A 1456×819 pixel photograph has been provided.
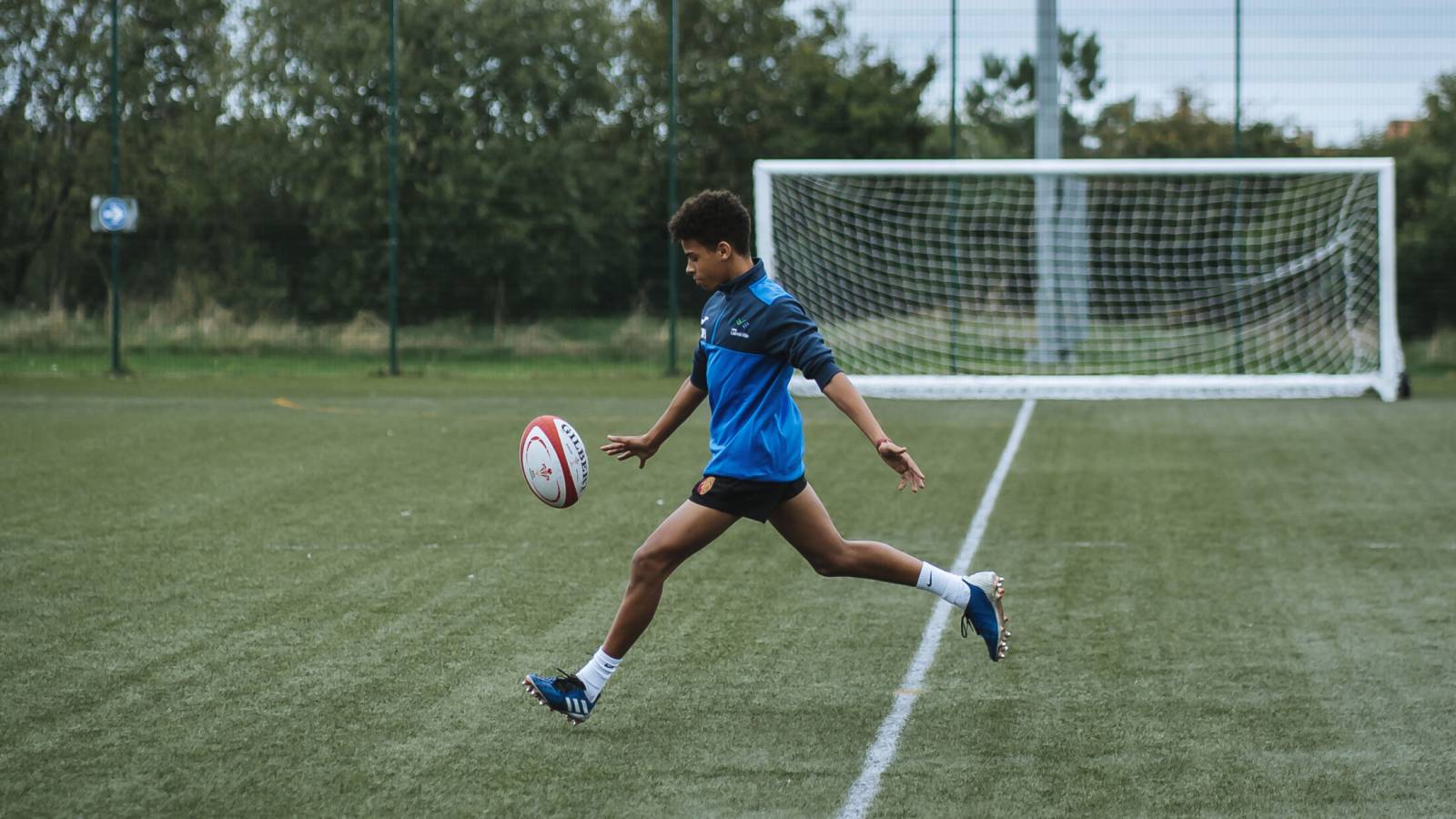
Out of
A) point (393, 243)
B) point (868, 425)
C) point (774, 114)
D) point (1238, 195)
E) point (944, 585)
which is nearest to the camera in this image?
point (868, 425)

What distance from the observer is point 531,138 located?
28625 millimetres

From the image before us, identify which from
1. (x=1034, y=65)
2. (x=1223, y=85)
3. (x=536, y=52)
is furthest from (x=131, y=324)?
(x=1223, y=85)

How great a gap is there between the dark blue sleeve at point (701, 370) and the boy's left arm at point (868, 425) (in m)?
0.51

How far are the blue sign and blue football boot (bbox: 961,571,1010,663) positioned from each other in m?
18.2

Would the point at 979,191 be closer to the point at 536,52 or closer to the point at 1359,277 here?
the point at 1359,277

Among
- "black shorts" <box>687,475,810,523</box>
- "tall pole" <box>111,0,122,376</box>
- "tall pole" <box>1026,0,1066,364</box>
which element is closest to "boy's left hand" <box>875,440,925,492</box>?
"black shorts" <box>687,475,810,523</box>

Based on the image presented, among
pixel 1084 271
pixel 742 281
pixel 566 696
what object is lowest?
pixel 566 696

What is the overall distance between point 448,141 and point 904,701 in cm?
2260

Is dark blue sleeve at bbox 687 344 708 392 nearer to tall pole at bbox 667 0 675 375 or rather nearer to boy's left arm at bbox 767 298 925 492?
boy's left arm at bbox 767 298 925 492

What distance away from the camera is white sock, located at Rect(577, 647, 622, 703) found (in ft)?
17.4

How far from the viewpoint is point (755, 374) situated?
5.31 metres

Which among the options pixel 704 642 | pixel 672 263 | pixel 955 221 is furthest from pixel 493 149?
Result: pixel 704 642

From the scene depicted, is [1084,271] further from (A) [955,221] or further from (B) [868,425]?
(B) [868,425]

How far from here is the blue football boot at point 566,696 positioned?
525 cm
